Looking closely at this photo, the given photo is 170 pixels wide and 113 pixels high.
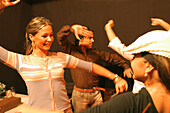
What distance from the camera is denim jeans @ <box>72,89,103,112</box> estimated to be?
2100 millimetres

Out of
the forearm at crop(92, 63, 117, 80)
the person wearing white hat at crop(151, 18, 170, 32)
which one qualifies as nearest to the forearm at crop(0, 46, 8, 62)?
the forearm at crop(92, 63, 117, 80)

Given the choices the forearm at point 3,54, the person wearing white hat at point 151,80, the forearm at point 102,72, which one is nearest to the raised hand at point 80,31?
the forearm at point 102,72

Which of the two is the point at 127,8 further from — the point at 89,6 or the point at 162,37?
the point at 162,37

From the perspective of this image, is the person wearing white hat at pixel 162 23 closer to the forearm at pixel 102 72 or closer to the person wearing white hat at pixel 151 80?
the forearm at pixel 102 72

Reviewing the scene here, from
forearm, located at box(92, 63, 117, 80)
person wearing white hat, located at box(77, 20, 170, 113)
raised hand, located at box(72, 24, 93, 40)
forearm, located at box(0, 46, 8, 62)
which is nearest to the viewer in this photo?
person wearing white hat, located at box(77, 20, 170, 113)

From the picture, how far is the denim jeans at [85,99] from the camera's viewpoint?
2100mm

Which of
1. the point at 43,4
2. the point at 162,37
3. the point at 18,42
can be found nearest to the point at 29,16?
the point at 43,4

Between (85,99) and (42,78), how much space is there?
1034 millimetres

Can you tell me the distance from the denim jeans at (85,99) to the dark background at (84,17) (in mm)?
608

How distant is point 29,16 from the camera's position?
8.71 feet

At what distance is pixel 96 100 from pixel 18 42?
1.50 metres

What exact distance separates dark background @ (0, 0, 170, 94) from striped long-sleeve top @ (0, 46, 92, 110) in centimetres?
102

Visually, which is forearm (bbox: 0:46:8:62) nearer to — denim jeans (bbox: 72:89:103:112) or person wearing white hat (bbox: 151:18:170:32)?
denim jeans (bbox: 72:89:103:112)

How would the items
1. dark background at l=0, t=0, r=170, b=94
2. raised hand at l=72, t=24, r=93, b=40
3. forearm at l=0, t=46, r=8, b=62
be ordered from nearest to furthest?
forearm at l=0, t=46, r=8, b=62 < raised hand at l=72, t=24, r=93, b=40 < dark background at l=0, t=0, r=170, b=94
